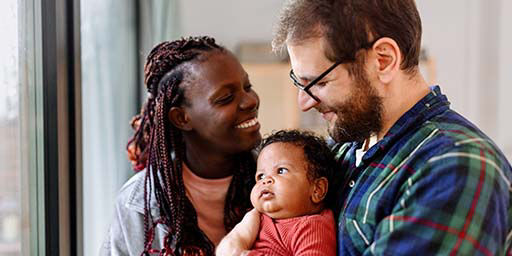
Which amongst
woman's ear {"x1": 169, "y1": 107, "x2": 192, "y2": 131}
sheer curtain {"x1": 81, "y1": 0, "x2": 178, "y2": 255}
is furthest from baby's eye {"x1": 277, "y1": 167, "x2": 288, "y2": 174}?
sheer curtain {"x1": 81, "y1": 0, "x2": 178, "y2": 255}

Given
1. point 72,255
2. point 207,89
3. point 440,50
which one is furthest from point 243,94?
point 440,50

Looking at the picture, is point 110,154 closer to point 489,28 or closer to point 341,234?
point 341,234

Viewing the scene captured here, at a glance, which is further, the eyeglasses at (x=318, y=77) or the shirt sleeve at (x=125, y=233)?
the shirt sleeve at (x=125, y=233)

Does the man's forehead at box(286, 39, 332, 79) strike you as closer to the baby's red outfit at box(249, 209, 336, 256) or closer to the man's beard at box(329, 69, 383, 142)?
the man's beard at box(329, 69, 383, 142)

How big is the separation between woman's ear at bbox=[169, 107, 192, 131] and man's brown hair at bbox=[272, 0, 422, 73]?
1.59 ft

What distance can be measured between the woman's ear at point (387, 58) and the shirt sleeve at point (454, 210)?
0.75 feet

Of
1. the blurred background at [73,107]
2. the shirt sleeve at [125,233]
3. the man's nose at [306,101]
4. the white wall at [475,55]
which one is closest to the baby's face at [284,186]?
the man's nose at [306,101]

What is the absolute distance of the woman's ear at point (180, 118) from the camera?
5.66 ft

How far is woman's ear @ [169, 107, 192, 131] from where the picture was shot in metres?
1.73

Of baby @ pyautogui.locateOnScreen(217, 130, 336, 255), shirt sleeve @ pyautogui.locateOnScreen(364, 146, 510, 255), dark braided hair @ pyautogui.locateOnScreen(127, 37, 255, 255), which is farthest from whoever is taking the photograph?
dark braided hair @ pyautogui.locateOnScreen(127, 37, 255, 255)

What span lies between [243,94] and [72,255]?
618 millimetres

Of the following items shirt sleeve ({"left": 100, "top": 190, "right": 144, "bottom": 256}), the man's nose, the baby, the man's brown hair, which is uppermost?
the man's brown hair

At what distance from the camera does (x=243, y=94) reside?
1.70 meters

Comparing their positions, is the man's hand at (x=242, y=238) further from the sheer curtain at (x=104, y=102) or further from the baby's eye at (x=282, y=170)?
the sheer curtain at (x=104, y=102)
